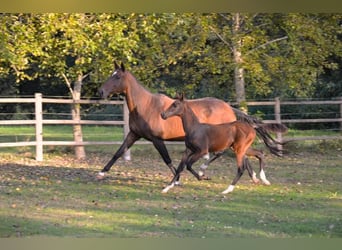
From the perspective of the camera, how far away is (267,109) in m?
17.0

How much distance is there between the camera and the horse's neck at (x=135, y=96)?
329 inches

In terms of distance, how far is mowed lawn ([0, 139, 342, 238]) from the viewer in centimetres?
548

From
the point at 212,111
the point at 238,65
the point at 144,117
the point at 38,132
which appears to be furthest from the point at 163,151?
the point at 238,65

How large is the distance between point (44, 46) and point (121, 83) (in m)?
2.56

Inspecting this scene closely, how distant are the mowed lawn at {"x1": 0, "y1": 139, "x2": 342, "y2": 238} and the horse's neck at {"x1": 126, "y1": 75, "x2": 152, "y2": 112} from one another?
3.19 ft

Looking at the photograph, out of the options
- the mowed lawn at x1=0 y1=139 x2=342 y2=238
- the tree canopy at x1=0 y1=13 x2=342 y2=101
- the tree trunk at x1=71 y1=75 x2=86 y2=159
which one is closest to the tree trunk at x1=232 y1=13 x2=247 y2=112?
the tree canopy at x1=0 y1=13 x2=342 y2=101

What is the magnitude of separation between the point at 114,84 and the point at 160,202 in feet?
6.86

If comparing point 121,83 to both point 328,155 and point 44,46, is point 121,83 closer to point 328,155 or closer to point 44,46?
point 44,46

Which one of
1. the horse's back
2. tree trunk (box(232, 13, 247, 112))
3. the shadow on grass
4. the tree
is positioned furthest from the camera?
tree trunk (box(232, 13, 247, 112))

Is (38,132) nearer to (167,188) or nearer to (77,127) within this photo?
(77,127)

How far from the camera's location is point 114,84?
8.35 m

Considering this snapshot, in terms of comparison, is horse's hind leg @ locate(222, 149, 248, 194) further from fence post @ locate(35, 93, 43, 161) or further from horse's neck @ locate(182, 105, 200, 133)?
fence post @ locate(35, 93, 43, 161)

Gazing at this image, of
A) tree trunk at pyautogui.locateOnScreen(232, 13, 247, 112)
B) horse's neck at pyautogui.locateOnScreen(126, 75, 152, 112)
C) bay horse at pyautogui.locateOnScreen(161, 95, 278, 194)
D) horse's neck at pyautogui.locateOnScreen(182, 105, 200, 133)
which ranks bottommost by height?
bay horse at pyautogui.locateOnScreen(161, 95, 278, 194)
